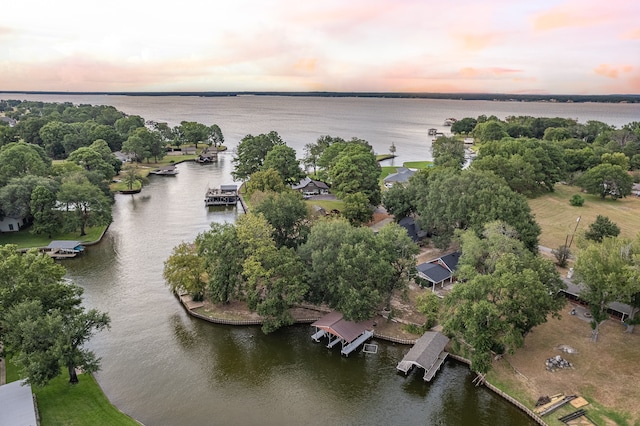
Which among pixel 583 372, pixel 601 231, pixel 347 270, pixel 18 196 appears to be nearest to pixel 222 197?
pixel 18 196

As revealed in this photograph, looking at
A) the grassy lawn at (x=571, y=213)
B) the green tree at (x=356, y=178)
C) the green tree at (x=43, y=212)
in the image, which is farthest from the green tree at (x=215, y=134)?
the grassy lawn at (x=571, y=213)

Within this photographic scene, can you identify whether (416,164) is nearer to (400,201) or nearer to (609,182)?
(609,182)

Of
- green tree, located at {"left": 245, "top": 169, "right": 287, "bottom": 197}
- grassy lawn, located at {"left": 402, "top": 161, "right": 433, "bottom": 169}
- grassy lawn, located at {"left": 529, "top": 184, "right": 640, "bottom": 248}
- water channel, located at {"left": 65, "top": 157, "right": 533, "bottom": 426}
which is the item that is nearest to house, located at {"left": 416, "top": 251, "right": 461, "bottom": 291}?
water channel, located at {"left": 65, "top": 157, "right": 533, "bottom": 426}

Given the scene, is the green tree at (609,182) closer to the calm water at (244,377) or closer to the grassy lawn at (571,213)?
the grassy lawn at (571,213)

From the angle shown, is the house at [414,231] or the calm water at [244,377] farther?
the house at [414,231]

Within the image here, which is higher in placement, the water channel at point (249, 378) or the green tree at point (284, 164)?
the green tree at point (284, 164)

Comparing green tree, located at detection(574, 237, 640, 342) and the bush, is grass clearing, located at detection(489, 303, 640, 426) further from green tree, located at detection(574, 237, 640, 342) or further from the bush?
the bush

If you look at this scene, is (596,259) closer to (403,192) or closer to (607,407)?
(607,407)

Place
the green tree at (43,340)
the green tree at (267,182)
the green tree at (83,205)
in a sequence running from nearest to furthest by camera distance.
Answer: the green tree at (43,340)
the green tree at (83,205)
the green tree at (267,182)
